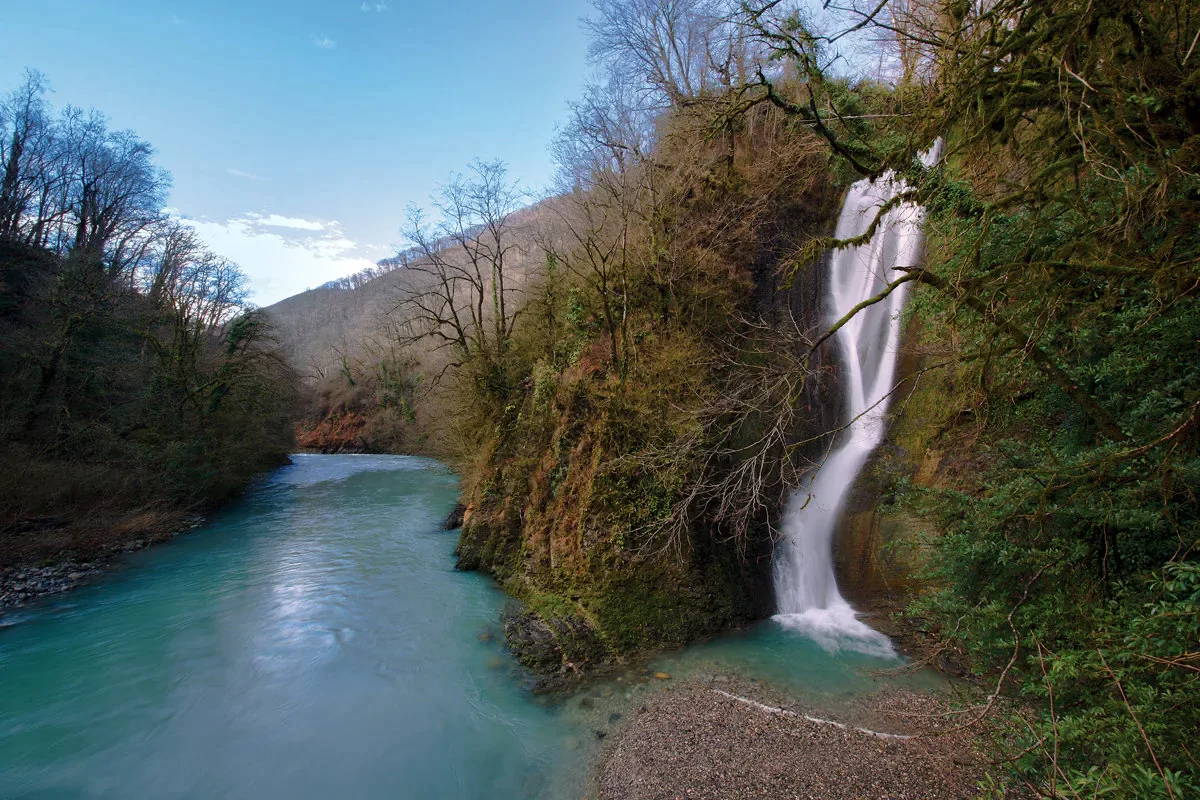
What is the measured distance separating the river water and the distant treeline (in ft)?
→ 12.2

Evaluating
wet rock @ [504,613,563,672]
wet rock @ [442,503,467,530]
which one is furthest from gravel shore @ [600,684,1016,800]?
wet rock @ [442,503,467,530]

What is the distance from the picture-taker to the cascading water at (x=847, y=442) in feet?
27.4

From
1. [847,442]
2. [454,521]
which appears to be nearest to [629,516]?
[847,442]

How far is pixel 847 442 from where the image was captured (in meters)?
10.7

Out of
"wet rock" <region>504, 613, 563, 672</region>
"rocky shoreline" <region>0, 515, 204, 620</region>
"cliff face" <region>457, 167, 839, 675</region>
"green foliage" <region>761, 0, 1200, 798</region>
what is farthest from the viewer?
"rocky shoreline" <region>0, 515, 204, 620</region>

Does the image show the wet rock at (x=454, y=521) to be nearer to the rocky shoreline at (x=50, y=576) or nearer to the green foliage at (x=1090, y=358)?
the rocky shoreline at (x=50, y=576)

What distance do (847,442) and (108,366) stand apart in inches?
844

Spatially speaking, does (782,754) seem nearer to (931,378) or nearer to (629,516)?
(629,516)

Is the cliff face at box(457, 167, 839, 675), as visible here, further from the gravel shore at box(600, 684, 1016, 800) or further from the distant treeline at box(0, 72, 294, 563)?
the distant treeline at box(0, 72, 294, 563)

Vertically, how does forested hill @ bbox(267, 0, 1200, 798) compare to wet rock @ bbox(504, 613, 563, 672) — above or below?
above

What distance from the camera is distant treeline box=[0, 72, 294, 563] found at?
13.5 m

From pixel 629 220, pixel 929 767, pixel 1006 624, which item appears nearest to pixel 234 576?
pixel 629 220

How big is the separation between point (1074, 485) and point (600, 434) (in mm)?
6594

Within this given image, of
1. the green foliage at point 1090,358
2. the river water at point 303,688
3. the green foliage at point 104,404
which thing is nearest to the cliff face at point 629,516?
the river water at point 303,688
